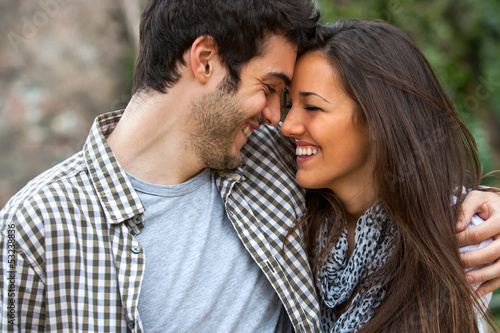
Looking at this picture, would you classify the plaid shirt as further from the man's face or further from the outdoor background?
the outdoor background

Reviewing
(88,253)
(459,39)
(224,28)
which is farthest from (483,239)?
(459,39)

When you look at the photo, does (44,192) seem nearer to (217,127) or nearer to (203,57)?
(217,127)

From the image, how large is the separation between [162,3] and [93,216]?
0.89 meters

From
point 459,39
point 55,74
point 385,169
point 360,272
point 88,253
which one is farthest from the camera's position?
point 459,39

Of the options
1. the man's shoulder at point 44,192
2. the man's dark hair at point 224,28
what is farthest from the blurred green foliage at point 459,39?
the man's shoulder at point 44,192

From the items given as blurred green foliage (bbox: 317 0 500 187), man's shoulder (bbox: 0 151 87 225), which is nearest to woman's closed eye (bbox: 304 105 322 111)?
man's shoulder (bbox: 0 151 87 225)

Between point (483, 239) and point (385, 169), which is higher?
point (385, 169)

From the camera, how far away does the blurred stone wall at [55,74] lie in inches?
146

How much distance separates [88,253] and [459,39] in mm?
5691

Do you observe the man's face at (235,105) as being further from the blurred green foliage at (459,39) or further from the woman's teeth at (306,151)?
the blurred green foliage at (459,39)

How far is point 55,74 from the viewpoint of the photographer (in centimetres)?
392

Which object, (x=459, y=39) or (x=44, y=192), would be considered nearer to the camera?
(x=44, y=192)

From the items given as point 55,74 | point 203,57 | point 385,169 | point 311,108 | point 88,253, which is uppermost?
point 55,74

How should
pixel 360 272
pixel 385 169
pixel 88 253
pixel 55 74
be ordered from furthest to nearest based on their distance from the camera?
pixel 55 74 → pixel 360 272 → pixel 385 169 → pixel 88 253
